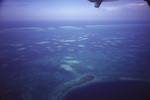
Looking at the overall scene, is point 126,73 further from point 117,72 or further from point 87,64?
point 87,64

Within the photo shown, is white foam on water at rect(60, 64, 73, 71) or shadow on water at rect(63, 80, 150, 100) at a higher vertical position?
white foam on water at rect(60, 64, 73, 71)

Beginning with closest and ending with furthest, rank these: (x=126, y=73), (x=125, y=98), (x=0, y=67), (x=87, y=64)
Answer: (x=125, y=98) < (x=126, y=73) < (x=0, y=67) < (x=87, y=64)

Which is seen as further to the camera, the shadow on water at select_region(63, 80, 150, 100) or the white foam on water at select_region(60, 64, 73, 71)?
the white foam on water at select_region(60, 64, 73, 71)

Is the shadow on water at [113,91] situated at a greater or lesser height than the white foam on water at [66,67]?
lesser

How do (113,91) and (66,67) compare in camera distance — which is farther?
(66,67)

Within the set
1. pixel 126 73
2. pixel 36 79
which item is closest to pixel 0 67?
pixel 36 79

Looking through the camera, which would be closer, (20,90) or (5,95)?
(5,95)

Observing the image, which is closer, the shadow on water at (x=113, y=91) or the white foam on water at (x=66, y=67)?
the shadow on water at (x=113, y=91)

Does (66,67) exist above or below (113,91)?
above
